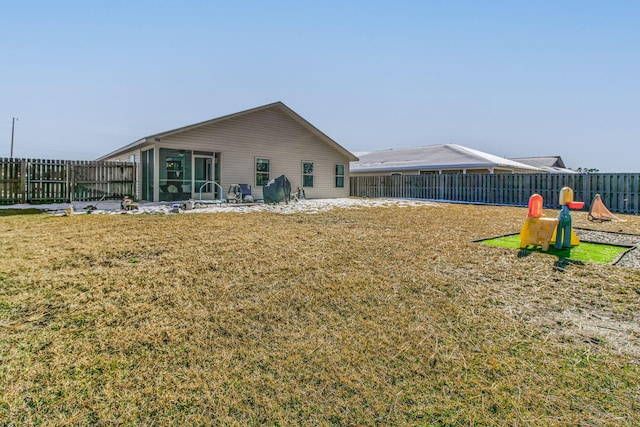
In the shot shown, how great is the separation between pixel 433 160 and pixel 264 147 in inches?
485

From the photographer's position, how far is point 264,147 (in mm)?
16625

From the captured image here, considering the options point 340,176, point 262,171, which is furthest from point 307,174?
point 262,171

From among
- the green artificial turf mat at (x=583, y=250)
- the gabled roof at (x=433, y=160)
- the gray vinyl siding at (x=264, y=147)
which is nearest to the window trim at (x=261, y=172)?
the gray vinyl siding at (x=264, y=147)

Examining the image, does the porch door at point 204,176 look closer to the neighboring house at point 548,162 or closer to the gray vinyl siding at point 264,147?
the gray vinyl siding at point 264,147

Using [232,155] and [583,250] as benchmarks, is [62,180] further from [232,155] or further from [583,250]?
[583,250]

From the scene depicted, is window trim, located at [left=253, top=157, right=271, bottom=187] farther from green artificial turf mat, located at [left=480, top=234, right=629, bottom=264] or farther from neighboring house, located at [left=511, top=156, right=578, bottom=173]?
neighboring house, located at [left=511, top=156, right=578, bottom=173]

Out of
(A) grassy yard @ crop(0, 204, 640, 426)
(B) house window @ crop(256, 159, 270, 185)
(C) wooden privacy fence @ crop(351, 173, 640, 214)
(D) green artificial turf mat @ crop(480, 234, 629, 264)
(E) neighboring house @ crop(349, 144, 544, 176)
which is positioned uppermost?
(E) neighboring house @ crop(349, 144, 544, 176)

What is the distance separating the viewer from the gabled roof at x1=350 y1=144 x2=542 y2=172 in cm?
2109

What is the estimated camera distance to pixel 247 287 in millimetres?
3633

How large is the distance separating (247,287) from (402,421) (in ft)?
7.25

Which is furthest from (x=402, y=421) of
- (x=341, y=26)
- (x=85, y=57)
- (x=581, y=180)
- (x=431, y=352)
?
(x=581, y=180)

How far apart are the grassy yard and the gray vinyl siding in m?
10.8

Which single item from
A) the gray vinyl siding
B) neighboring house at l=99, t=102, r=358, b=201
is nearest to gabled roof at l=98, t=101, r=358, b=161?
neighboring house at l=99, t=102, r=358, b=201

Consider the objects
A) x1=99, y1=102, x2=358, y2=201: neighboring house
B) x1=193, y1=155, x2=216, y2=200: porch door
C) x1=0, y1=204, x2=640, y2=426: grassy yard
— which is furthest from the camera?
x1=193, y1=155, x2=216, y2=200: porch door
